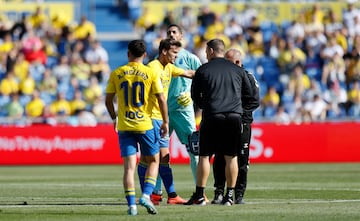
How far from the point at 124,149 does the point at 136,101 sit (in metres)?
0.62

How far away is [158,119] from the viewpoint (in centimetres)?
1405

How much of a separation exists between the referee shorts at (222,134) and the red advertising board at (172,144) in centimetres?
1410

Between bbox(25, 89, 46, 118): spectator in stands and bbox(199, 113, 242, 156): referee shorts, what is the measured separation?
16.2 m

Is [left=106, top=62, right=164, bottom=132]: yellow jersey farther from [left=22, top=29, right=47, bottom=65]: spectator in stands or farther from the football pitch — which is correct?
[left=22, top=29, right=47, bottom=65]: spectator in stands

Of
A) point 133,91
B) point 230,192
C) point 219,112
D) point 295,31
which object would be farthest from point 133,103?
point 295,31

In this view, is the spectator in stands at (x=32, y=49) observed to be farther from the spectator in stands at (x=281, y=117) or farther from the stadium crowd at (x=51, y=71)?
the spectator in stands at (x=281, y=117)

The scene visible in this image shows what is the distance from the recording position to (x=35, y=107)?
29.6 metres

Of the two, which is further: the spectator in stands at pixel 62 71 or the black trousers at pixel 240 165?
the spectator in stands at pixel 62 71

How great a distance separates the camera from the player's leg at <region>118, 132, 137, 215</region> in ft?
40.8

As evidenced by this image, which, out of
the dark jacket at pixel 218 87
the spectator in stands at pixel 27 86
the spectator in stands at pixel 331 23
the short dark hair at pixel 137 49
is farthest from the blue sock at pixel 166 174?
the spectator in stands at pixel 331 23

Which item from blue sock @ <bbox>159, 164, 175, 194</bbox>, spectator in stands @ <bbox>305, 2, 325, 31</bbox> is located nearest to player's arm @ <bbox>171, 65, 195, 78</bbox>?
blue sock @ <bbox>159, 164, 175, 194</bbox>

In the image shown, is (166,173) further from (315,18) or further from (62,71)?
(315,18)

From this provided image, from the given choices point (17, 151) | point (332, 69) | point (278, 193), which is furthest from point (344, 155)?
point (278, 193)

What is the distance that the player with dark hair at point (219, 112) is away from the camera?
13789mm
